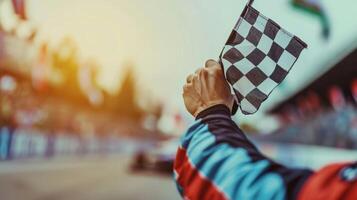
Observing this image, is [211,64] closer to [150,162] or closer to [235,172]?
[235,172]

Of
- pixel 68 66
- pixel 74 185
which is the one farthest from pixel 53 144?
pixel 68 66

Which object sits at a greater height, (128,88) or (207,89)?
(207,89)

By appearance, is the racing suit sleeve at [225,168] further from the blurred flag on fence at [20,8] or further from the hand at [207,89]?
the blurred flag on fence at [20,8]

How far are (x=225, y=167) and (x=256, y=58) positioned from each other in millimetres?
179

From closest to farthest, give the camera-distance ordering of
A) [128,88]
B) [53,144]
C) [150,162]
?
1. [128,88]
2. [150,162]
3. [53,144]

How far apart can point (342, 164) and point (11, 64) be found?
5.35m

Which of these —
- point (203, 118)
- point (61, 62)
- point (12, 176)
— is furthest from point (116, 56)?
point (203, 118)

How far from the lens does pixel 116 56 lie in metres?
4.91

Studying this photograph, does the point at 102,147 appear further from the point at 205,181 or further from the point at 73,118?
the point at 205,181

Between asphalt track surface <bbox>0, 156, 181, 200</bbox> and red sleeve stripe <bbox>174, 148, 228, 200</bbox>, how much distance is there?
13.1 ft

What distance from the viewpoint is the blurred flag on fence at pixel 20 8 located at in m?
3.34

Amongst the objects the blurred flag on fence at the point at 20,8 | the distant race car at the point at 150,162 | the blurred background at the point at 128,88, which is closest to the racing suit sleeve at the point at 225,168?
the blurred background at the point at 128,88

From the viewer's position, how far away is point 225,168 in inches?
28.1

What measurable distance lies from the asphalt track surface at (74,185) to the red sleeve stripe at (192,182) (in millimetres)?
3981
